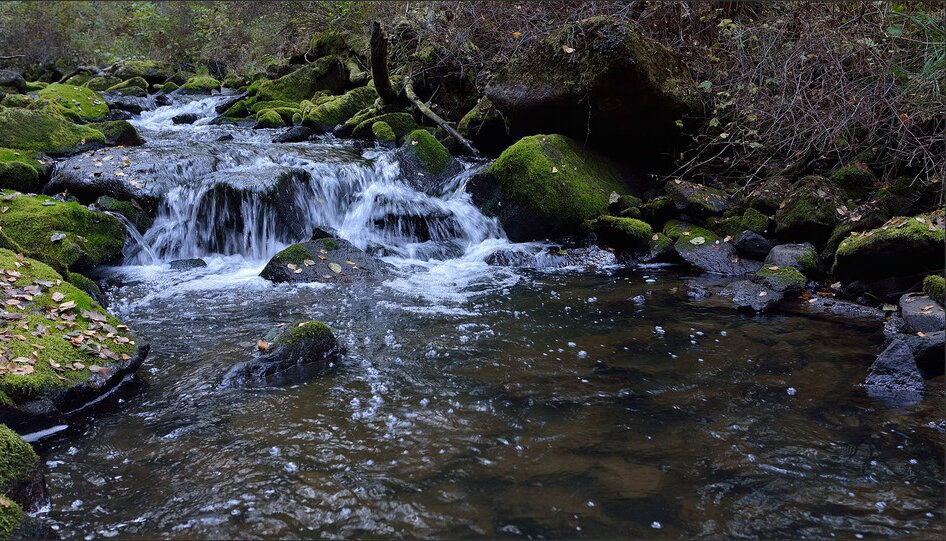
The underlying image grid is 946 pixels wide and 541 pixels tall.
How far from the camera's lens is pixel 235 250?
899 cm

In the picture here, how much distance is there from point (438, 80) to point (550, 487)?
40.7 ft

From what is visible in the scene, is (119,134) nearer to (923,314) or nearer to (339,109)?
(339,109)

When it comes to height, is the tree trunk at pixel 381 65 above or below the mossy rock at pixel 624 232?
above

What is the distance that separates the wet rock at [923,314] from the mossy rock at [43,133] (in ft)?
40.8

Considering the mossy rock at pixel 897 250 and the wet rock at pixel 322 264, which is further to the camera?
the wet rock at pixel 322 264

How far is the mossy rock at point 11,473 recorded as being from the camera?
287 centimetres

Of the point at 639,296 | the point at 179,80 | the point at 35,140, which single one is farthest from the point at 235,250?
the point at 179,80

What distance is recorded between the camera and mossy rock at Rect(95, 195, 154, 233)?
Answer: 8.71 meters

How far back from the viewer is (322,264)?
25.9 feet

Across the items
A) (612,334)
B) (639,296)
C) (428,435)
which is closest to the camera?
(428,435)

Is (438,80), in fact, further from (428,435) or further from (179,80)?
(179,80)

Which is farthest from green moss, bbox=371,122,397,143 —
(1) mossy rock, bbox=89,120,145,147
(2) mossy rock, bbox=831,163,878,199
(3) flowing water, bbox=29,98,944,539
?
(2) mossy rock, bbox=831,163,878,199

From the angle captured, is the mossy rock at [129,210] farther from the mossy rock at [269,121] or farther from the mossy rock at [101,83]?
the mossy rock at [101,83]

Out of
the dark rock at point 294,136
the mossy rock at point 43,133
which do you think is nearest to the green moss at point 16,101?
the mossy rock at point 43,133
